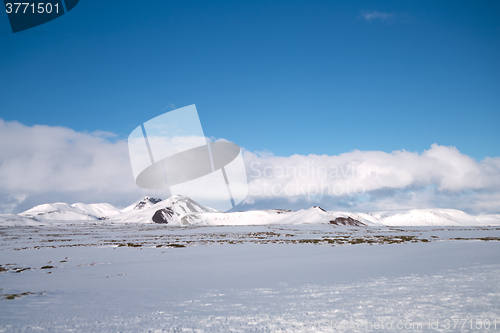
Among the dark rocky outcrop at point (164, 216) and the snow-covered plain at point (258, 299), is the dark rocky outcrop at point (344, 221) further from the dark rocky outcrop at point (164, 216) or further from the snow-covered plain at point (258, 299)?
the dark rocky outcrop at point (164, 216)

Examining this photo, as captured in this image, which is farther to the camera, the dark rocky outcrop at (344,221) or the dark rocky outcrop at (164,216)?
the dark rocky outcrop at (164,216)

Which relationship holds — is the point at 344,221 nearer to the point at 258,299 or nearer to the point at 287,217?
the point at 287,217

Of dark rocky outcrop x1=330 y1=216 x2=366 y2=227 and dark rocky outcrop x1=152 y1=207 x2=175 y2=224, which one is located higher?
dark rocky outcrop x1=330 y1=216 x2=366 y2=227

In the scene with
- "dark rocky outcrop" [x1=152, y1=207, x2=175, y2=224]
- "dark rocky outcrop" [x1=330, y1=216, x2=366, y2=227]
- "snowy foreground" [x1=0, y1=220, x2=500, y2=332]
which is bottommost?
"dark rocky outcrop" [x1=152, y1=207, x2=175, y2=224]

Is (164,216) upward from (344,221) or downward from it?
downward

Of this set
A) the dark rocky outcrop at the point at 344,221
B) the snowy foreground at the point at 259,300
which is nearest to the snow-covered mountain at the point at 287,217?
the dark rocky outcrop at the point at 344,221

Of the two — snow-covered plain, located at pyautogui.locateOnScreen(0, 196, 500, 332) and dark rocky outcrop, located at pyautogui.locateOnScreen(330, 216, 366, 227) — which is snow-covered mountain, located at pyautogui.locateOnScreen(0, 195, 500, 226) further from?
Result: snow-covered plain, located at pyautogui.locateOnScreen(0, 196, 500, 332)

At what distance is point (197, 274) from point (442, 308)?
9092 mm

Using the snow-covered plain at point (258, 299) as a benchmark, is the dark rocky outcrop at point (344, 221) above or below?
below

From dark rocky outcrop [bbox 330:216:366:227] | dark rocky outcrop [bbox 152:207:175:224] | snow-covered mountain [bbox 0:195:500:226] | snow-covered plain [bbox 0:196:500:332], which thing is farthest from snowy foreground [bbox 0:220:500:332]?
dark rocky outcrop [bbox 152:207:175:224]

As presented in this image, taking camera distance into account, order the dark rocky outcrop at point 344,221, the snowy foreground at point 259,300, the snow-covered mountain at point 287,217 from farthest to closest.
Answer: the snow-covered mountain at point 287,217 < the dark rocky outcrop at point 344,221 < the snowy foreground at point 259,300

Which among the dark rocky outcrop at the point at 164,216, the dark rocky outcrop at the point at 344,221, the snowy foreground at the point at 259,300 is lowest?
the dark rocky outcrop at the point at 164,216

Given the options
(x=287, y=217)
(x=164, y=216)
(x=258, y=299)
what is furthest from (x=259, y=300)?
(x=164, y=216)


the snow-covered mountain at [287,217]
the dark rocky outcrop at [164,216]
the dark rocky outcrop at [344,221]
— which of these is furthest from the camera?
the dark rocky outcrop at [164,216]
